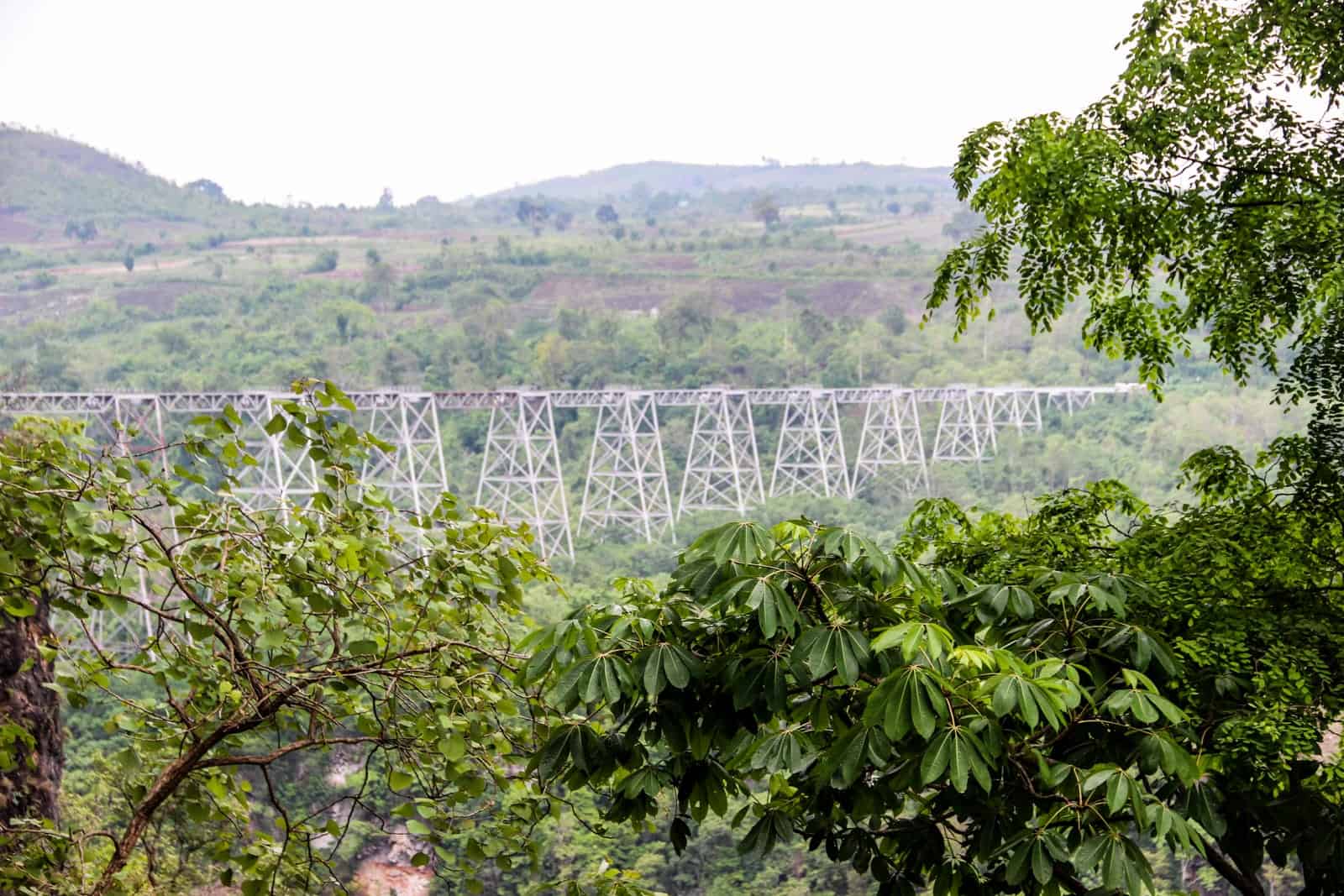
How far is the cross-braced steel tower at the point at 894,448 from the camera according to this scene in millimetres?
23781

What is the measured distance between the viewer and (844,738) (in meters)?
2.11

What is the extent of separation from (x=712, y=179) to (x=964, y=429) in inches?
2967

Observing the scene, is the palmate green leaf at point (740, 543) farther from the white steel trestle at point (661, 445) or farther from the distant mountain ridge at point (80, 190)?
the distant mountain ridge at point (80, 190)

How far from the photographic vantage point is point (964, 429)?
25.3 m

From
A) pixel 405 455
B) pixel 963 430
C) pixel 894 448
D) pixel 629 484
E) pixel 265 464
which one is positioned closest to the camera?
pixel 265 464

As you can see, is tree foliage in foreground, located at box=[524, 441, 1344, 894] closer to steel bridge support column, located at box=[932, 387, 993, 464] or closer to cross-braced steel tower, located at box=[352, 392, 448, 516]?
cross-braced steel tower, located at box=[352, 392, 448, 516]

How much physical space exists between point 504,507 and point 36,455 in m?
16.4

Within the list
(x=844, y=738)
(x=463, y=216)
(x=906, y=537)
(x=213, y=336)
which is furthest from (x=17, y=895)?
(x=463, y=216)

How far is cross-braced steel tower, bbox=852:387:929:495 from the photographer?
23.8 metres

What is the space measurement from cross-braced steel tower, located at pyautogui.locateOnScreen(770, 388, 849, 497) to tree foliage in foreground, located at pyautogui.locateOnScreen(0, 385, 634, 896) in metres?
19.2

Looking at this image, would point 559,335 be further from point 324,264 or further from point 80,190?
point 80,190

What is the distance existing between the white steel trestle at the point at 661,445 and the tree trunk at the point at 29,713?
596 inches

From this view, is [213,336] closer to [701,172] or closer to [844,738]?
[844,738]

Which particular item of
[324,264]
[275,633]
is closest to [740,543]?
[275,633]
